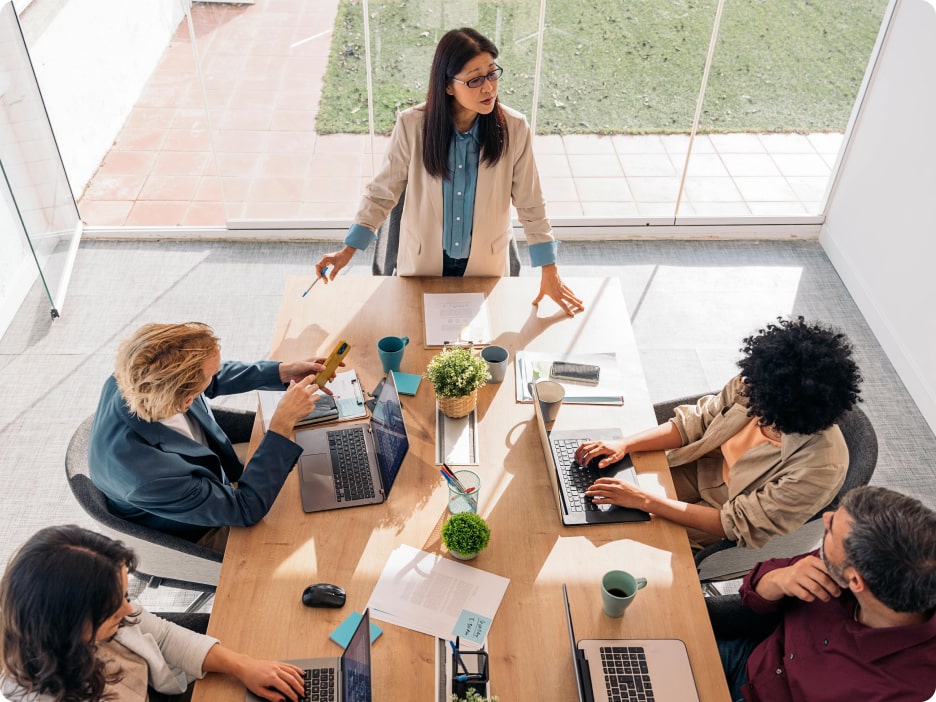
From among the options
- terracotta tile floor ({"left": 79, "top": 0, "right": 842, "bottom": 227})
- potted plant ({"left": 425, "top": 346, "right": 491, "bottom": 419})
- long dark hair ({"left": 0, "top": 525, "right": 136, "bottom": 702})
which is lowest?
terracotta tile floor ({"left": 79, "top": 0, "right": 842, "bottom": 227})

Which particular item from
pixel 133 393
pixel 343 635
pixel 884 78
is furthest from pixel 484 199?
pixel 884 78

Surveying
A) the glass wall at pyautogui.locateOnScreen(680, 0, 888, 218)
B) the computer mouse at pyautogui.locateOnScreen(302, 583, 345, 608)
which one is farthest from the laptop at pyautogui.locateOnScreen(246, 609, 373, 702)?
the glass wall at pyautogui.locateOnScreen(680, 0, 888, 218)

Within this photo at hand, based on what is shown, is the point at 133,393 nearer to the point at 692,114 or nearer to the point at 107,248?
the point at 107,248

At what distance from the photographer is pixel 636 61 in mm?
4320

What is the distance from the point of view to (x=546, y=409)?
2498 millimetres

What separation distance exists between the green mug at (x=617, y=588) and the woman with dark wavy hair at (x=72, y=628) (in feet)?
2.53

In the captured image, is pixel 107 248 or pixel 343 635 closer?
pixel 343 635

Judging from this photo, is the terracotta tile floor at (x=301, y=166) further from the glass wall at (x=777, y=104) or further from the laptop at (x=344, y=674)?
the laptop at (x=344, y=674)

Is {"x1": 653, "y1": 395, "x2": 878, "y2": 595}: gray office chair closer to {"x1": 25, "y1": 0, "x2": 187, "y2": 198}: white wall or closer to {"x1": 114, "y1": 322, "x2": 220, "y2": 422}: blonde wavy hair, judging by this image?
{"x1": 114, "y1": 322, "x2": 220, "y2": 422}: blonde wavy hair

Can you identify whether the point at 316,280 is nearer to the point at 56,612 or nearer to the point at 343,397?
the point at 343,397

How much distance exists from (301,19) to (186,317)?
173 cm

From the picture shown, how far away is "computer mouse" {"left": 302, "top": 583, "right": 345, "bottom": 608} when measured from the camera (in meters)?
1.99

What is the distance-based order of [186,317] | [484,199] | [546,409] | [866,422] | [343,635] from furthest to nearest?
1. [186,317]
2. [484,199]
3. [546,409]
4. [866,422]
5. [343,635]

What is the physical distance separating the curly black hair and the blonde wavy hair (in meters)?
1.55
